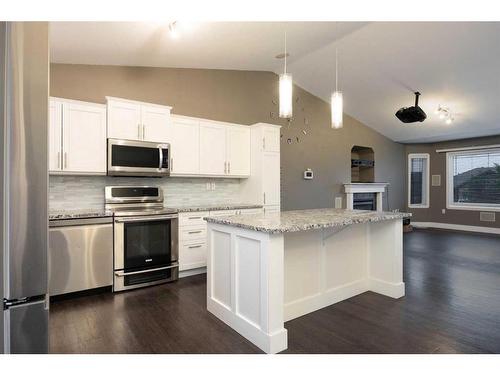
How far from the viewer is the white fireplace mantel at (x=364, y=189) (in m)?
6.54

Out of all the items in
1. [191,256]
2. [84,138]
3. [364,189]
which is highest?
[84,138]

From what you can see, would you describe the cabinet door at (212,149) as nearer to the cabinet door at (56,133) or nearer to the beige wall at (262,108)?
the beige wall at (262,108)

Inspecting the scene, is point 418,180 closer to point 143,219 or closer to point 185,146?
point 185,146

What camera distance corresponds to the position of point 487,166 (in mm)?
7203

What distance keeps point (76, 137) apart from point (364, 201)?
20.0ft

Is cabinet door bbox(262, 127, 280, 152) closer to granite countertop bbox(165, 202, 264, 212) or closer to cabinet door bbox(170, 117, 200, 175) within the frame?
granite countertop bbox(165, 202, 264, 212)

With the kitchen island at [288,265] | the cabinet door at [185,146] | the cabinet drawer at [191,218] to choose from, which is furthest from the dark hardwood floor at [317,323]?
the cabinet door at [185,146]

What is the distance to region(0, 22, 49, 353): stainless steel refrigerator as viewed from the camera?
0.98 meters

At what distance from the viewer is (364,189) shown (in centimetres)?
680

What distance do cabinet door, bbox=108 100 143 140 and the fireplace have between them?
502cm

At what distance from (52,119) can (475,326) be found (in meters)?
4.36

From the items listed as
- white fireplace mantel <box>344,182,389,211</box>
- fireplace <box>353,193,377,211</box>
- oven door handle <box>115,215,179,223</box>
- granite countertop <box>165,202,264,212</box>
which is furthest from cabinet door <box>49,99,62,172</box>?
fireplace <box>353,193,377,211</box>

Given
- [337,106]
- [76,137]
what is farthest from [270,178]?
[76,137]

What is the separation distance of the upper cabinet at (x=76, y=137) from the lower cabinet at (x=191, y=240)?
1139 millimetres
